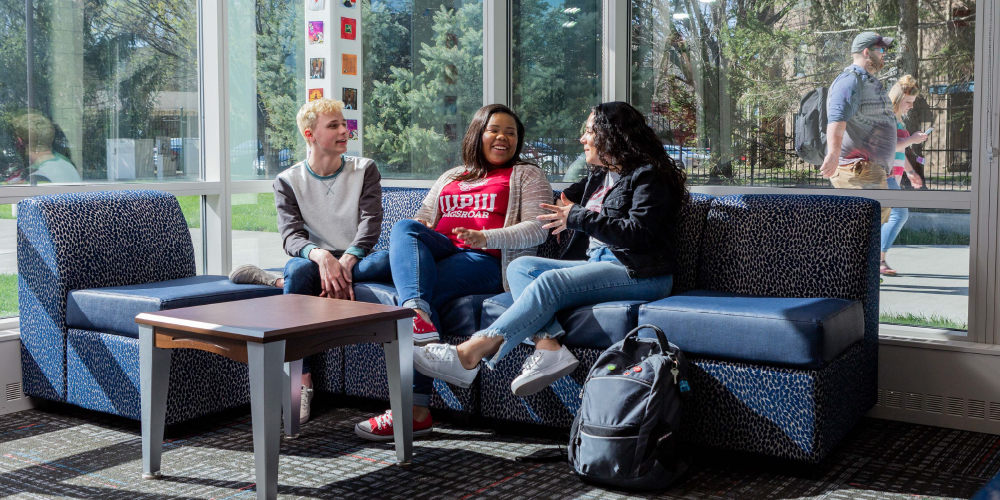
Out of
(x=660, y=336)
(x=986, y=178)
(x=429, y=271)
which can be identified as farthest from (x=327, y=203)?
(x=986, y=178)

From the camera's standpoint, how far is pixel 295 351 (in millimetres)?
2240

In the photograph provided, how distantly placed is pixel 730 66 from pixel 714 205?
0.73m

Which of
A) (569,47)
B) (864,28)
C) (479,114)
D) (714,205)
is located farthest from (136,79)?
(864,28)

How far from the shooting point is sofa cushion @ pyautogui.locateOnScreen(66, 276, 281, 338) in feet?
9.73

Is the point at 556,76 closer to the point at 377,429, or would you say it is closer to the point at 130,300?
the point at 377,429

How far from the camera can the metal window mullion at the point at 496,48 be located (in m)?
4.17

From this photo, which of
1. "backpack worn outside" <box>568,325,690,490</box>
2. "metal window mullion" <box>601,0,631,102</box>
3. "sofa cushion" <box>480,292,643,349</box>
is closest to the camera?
"backpack worn outside" <box>568,325,690,490</box>

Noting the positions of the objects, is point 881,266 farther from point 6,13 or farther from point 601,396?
point 6,13

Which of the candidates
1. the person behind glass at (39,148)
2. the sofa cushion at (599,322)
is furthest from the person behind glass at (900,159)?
the person behind glass at (39,148)

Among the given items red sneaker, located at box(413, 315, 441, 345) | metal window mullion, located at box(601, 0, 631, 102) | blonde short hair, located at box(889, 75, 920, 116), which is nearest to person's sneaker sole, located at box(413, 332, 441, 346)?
red sneaker, located at box(413, 315, 441, 345)

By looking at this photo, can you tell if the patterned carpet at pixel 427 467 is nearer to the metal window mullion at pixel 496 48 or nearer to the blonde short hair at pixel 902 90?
the blonde short hair at pixel 902 90

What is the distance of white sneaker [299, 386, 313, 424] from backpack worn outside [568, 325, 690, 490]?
3.50 ft

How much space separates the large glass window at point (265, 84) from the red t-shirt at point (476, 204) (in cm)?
130

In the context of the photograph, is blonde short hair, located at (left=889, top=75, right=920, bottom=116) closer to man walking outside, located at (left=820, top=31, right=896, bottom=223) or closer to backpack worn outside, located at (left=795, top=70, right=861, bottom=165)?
man walking outside, located at (left=820, top=31, right=896, bottom=223)
